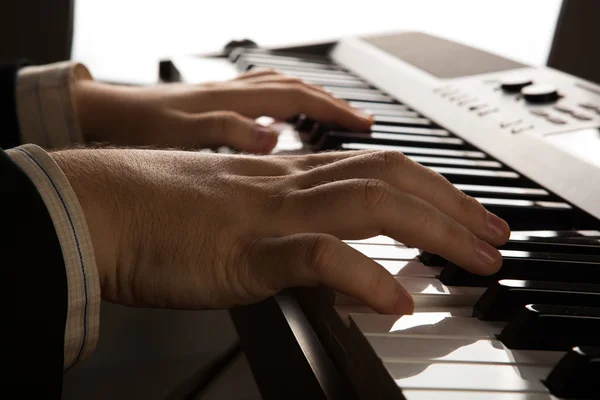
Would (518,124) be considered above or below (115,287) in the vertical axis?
above

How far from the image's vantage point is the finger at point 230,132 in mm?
1049

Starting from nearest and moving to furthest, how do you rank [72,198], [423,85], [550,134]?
[72,198], [550,134], [423,85]

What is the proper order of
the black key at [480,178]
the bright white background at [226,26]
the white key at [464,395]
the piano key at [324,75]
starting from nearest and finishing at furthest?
the white key at [464,395]
the black key at [480,178]
the piano key at [324,75]
the bright white background at [226,26]

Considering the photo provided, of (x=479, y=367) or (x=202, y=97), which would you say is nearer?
(x=479, y=367)

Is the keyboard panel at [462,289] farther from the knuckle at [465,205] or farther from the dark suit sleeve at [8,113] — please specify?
the dark suit sleeve at [8,113]

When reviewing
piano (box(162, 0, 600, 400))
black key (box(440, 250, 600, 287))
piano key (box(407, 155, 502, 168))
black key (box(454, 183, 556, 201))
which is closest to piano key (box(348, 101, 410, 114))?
piano (box(162, 0, 600, 400))

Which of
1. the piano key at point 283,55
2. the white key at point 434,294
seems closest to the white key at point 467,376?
the white key at point 434,294

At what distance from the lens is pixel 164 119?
3.78 ft

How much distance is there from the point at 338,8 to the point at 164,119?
2.68 metres

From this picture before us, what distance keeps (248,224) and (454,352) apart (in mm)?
240

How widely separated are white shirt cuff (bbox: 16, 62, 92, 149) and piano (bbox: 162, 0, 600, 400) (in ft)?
1.33

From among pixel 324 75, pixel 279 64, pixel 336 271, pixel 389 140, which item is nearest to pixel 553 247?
pixel 336 271

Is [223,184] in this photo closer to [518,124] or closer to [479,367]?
[479,367]

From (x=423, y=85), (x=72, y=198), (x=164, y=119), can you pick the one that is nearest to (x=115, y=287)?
(x=72, y=198)
